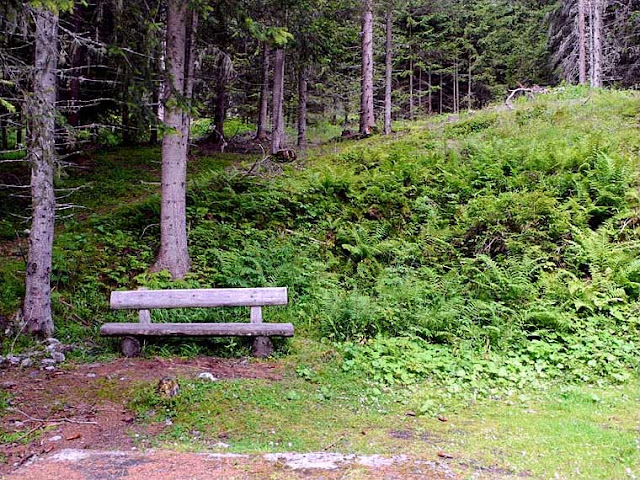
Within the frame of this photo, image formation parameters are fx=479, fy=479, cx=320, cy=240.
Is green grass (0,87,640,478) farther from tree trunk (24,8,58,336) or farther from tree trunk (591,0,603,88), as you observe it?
tree trunk (591,0,603,88)

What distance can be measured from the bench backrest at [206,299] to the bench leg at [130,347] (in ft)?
1.47

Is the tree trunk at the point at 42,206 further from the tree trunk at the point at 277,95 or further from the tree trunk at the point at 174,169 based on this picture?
the tree trunk at the point at 277,95

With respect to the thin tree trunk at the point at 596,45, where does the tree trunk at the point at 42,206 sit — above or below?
below

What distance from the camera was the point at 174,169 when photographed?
8023 mm

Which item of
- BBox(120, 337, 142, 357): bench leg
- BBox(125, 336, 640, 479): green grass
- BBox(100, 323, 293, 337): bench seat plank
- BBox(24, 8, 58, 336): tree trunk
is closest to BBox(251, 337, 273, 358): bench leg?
BBox(100, 323, 293, 337): bench seat plank

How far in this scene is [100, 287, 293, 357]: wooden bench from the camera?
20.9 ft

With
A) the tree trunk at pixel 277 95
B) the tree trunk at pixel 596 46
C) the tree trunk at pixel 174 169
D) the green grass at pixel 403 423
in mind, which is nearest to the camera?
the green grass at pixel 403 423

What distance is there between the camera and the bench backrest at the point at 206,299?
21.6 feet

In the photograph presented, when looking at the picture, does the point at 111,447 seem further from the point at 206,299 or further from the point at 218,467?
the point at 206,299

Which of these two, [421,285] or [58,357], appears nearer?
[58,357]

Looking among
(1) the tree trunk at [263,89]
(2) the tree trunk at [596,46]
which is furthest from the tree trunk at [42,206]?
(2) the tree trunk at [596,46]

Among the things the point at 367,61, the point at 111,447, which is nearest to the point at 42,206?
the point at 111,447

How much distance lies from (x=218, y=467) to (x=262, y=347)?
270 centimetres

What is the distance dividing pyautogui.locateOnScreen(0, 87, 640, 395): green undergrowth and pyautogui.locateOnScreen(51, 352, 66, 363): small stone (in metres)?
0.48
